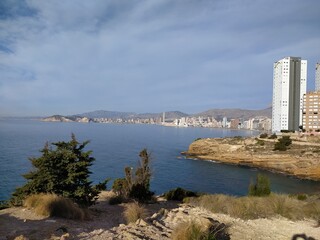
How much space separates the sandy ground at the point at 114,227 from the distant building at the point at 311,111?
79492 mm

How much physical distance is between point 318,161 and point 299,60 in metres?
51.3

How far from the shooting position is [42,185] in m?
10.8

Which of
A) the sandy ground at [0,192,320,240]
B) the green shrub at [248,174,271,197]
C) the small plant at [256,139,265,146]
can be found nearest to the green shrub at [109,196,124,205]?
the sandy ground at [0,192,320,240]

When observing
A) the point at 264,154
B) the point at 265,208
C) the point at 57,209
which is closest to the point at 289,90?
the point at 264,154

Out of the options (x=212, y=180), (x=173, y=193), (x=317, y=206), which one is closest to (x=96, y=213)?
(x=173, y=193)

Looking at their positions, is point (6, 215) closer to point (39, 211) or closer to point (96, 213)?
point (39, 211)

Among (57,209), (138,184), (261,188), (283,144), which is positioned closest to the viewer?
(57,209)

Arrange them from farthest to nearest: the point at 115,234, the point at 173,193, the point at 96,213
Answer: the point at 173,193 < the point at 96,213 < the point at 115,234

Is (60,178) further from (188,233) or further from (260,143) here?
(260,143)

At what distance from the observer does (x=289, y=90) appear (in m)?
88.3

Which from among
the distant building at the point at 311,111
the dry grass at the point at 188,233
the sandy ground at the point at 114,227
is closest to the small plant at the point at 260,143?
the distant building at the point at 311,111

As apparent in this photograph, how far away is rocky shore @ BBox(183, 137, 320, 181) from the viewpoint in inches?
1807

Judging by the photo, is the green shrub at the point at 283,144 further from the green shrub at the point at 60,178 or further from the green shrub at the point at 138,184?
the green shrub at the point at 60,178

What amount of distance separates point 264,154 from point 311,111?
37.3 meters
